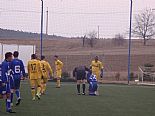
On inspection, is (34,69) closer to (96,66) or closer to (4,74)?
(4,74)

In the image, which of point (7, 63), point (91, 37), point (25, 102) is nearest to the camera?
point (7, 63)

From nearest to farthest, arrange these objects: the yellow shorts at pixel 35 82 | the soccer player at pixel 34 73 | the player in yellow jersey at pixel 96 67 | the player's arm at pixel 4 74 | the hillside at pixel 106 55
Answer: the player's arm at pixel 4 74, the soccer player at pixel 34 73, the yellow shorts at pixel 35 82, the player in yellow jersey at pixel 96 67, the hillside at pixel 106 55

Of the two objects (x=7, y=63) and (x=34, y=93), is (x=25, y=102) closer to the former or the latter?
(x=34, y=93)

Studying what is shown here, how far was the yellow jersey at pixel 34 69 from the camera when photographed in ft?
71.7

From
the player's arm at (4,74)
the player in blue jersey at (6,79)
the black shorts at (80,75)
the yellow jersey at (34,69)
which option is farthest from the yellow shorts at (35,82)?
the player's arm at (4,74)

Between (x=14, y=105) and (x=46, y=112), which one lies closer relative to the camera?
(x=46, y=112)

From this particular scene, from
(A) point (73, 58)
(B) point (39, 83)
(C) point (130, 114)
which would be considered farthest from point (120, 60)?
(C) point (130, 114)

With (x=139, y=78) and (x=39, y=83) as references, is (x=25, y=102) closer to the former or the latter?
(x=39, y=83)

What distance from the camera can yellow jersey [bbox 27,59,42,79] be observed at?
860 inches

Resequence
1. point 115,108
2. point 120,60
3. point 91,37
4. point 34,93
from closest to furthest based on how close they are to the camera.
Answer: point 115,108
point 34,93
point 120,60
point 91,37

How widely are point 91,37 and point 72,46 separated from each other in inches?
144

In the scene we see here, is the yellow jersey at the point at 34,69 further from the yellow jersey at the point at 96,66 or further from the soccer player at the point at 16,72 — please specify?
the yellow jersey at the point at 96,66

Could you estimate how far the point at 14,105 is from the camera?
18984 millimetres

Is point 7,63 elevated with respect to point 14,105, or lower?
elevated
